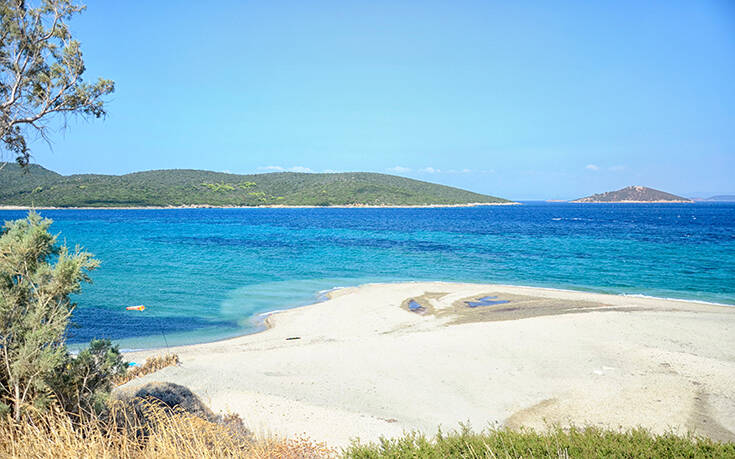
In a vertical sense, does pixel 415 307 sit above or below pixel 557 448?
below

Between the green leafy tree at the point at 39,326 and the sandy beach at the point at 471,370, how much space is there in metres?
3.45

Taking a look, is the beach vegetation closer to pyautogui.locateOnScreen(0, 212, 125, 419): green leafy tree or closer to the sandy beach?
the sandy beach

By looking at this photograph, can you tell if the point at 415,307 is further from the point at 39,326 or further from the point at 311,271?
the point at 39,326

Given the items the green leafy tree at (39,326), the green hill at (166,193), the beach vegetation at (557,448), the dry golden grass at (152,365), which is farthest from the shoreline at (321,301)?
the green hill at (166,193)

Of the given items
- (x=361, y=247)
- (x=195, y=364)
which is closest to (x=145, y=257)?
(x=361, y=247)

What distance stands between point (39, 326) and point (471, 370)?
10.0m

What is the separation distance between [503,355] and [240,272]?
24.1 m

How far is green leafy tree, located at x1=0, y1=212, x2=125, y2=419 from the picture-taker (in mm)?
5176

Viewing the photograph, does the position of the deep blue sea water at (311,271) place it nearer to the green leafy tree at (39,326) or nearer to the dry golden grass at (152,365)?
the dry golden grass at (152,365)

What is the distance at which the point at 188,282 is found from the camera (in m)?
28.9

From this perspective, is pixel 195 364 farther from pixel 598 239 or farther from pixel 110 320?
pixel 598 239

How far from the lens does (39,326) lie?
5.40 meters

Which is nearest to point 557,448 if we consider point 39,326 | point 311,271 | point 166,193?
point 39,326

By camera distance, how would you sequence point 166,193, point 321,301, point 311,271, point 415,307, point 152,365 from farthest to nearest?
point 166,193 < point 311,271 < point 321,301 < point 415,307 < point 152,365
